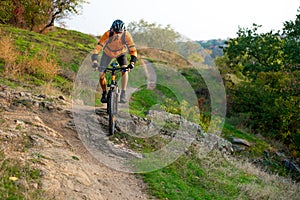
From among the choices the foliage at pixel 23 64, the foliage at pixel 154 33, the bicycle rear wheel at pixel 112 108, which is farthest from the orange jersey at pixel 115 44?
the foliage at pixel 154 33

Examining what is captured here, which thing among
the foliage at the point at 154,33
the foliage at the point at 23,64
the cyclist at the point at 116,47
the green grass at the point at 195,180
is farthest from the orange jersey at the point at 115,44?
the foliage at the point at 154,33

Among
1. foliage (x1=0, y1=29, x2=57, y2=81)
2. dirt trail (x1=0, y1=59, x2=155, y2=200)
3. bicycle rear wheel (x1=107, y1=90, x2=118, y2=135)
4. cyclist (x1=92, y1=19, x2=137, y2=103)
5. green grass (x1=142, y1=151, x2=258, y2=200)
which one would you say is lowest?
green grass (x1=142, y1=151, x2=258, y2=200)

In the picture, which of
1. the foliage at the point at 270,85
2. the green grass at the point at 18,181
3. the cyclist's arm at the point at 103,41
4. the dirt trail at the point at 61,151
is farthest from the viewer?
the foliage at the point at 270,85

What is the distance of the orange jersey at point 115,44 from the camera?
7316 millimetres

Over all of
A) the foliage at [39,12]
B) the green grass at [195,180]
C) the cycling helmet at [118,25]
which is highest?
the foliage at [39,12]

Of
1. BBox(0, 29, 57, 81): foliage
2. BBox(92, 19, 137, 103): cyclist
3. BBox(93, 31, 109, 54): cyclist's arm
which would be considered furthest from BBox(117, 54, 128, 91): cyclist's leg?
BBox(0, 29, 57, 81): foliage

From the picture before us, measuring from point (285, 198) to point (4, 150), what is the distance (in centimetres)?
657

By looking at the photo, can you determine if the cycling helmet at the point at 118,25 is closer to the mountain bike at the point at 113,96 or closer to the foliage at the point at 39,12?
the mountain bike at the point at 113,96

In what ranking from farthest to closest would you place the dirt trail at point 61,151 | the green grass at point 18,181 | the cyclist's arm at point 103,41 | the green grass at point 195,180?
the cyclist's arm at point 103,41 → the green grass at point 195,180 → the dirt trail at point 61,151 → the green grass at point 18,181

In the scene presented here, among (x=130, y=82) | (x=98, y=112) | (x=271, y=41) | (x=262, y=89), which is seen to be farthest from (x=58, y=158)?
(x=271, y=41)

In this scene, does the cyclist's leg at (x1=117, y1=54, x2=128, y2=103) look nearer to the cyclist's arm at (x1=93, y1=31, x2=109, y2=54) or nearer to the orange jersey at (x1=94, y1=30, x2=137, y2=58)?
the orange jersey at (x1=94, y1=30, x2=137, y2=58)

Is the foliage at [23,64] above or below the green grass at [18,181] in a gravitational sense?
above

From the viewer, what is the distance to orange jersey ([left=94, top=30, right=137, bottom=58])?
7.32 meters

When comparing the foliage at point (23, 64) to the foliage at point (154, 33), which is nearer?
the foliage at point (23, 64)
